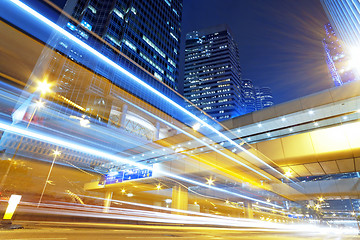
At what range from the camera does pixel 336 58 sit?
10512cm

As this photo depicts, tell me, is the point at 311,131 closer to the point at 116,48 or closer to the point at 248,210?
the point at 248,210

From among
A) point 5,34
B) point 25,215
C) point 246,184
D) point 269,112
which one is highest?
point 5,34

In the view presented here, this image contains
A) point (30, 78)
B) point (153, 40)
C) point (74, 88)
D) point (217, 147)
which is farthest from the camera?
point (153, 40)

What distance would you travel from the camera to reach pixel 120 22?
73.7 metres

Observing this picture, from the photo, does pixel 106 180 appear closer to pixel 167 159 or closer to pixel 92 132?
pixel 167 159

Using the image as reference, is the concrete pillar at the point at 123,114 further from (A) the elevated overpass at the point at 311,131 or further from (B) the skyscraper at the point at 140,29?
(A) the elevated overpass at the point at 311,131

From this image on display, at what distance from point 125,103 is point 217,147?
4234 cm

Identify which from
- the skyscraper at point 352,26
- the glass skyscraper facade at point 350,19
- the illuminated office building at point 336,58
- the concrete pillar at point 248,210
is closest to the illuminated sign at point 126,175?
the skyscraper at point 352,26

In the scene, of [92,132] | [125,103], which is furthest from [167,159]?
[125,103]

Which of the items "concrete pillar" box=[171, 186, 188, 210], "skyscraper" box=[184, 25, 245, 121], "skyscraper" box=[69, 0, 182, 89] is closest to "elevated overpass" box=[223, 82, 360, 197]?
"concrete pillar" box=[171, 186, 188, 210]

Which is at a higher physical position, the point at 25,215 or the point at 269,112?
the point at 269,112

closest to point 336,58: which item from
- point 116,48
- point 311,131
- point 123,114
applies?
point 116,48

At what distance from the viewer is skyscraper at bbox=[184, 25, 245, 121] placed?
492 ft

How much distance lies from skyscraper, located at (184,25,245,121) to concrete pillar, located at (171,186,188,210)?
124 metres
